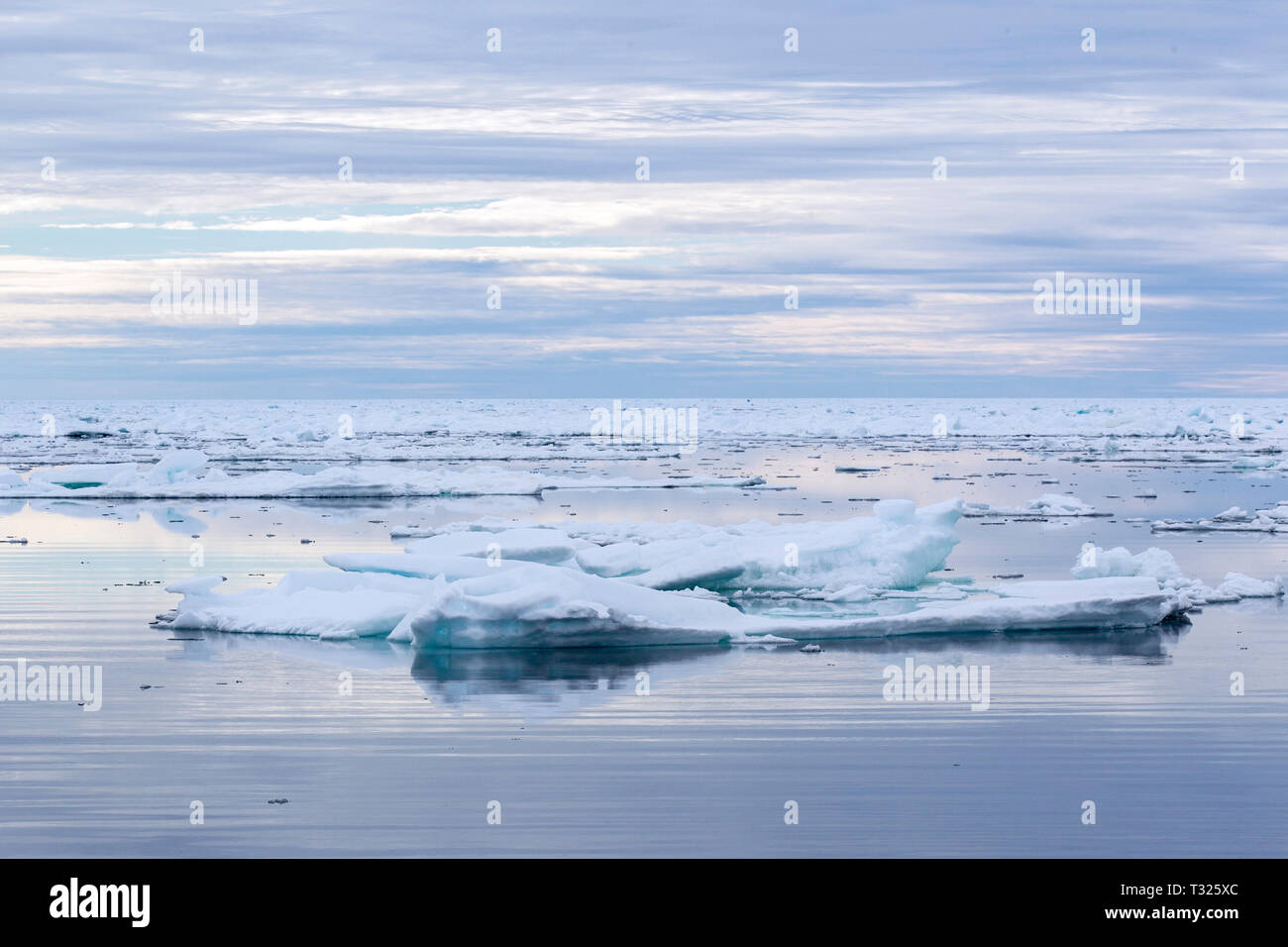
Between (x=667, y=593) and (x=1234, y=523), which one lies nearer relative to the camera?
(x=667, y=593)

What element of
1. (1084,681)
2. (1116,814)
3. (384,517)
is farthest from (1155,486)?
(1116,814)

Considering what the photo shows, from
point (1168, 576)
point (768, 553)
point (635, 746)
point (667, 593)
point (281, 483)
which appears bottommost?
point (635, 746)

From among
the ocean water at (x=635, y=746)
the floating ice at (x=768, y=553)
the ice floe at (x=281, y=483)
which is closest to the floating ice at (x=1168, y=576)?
the ocean water at (x=635, y=746)

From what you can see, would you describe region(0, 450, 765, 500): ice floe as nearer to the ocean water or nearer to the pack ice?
the ocean water

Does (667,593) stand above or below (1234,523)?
above

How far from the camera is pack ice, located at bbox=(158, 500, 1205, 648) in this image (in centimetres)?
979

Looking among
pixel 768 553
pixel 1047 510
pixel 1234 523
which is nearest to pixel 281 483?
pixel 1047 510

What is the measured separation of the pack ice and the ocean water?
19cm

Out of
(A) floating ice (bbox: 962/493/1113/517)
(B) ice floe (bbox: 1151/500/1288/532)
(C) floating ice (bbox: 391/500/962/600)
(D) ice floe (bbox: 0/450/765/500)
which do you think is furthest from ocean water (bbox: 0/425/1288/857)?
(D) ice floe (bbox: 0/450/765/500)

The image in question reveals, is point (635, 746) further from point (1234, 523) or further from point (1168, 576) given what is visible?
point (1234, 523)

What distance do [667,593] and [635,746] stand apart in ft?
11.4

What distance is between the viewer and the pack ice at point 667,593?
9789 mm

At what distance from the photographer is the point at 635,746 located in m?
7.11
